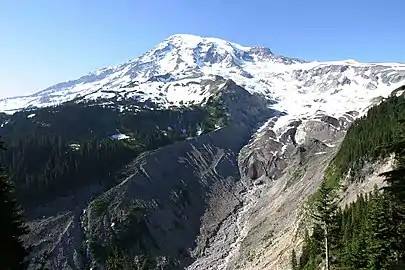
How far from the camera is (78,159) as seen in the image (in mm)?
143250

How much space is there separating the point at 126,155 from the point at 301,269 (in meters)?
102

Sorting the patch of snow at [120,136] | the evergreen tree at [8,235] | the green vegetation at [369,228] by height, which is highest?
the patch of snow at [120,136]

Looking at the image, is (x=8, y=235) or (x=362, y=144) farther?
(x=362, y=144)

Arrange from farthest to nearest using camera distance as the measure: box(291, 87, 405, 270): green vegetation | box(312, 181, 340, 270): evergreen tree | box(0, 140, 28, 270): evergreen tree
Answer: box(312, 181, 340, 270): evergreen tree → box(0, 140, 28, 270): evergreen tree → box(291, 87, 405, 270): green vegetation

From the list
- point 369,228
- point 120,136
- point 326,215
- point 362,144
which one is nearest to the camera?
point 326,215

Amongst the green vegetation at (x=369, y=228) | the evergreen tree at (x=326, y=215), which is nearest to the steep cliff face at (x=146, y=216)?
the green vegetation at (x=369, y=228)

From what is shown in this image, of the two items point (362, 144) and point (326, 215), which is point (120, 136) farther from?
point (326, 215)

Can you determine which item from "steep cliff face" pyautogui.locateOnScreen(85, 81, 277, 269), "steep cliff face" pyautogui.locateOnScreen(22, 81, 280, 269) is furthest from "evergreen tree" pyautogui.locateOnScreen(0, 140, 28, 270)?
"steep cliff face" pyautogui.locateOnScreen(85, 81, 277, 269)

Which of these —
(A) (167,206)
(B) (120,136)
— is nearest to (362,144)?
(A) (167,206)

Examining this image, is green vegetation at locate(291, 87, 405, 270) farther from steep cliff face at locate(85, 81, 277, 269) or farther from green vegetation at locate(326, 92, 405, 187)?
steep cliff face at locate(85, 81, 277, 269)

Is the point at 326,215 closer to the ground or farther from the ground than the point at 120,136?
closer to the ground

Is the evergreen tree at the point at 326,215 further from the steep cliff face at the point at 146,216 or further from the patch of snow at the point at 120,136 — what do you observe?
the patch of snow at the point at 120,136

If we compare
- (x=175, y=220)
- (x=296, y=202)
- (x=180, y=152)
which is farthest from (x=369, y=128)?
(x=180, y=152)

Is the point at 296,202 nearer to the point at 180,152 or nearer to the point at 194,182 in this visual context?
the point at 194,182
